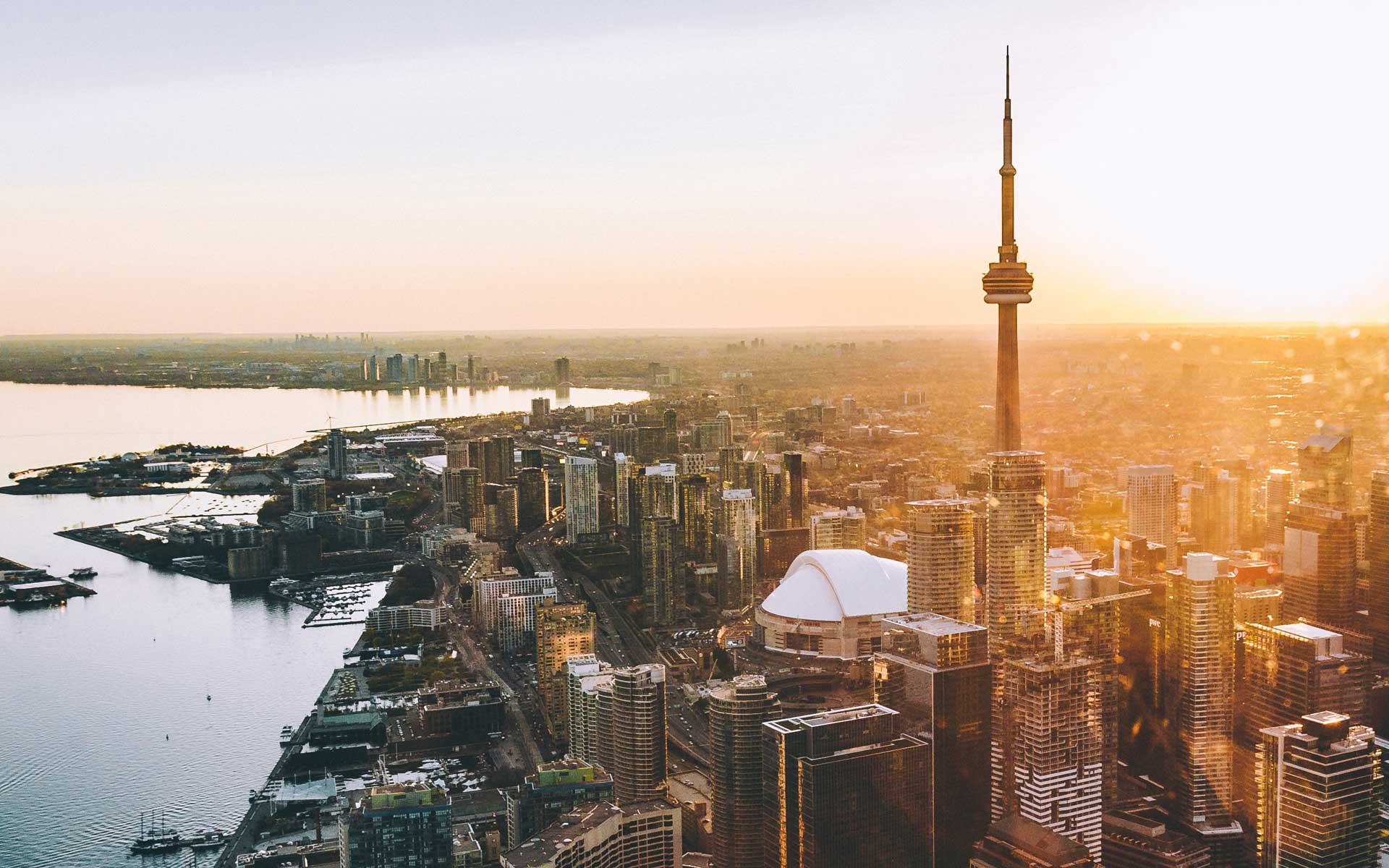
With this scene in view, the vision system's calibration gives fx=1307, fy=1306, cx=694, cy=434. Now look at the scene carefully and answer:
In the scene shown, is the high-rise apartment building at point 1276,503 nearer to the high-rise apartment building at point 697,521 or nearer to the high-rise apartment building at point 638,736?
the high-rise apartment building at point 638,736

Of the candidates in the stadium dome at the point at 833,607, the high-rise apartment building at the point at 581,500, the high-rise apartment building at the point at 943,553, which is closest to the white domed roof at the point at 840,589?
the stadium dome at the point at 833,607

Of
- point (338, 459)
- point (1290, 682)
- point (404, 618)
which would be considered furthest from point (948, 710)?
point (338, 459)

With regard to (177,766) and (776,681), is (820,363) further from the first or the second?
(177,766)

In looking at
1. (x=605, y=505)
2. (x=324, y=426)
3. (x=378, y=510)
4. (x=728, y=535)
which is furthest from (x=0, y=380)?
(x=728, y=535)

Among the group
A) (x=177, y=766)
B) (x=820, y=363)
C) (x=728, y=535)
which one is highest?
(x=820, y=363)

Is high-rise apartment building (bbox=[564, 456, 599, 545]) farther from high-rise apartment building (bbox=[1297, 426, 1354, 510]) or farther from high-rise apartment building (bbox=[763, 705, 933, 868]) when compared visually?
high-rise apartment building (bbox=[763, 705, 933, 868])
